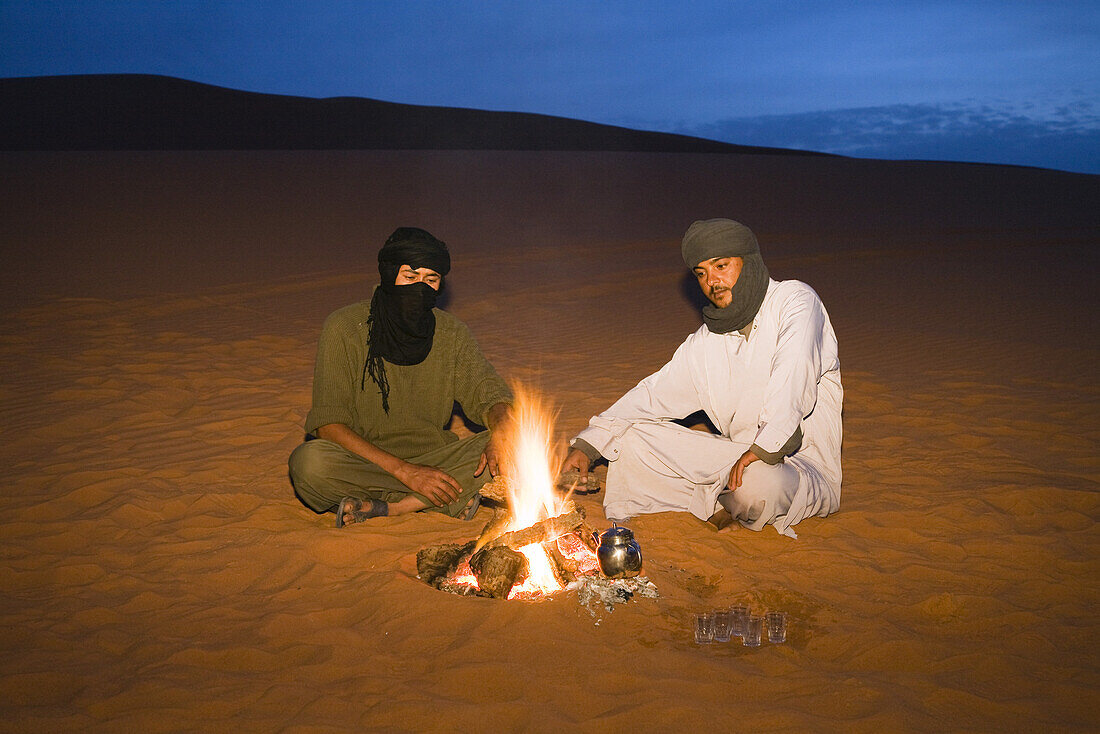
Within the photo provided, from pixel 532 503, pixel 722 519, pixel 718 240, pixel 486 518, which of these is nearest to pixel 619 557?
pixel 532 503

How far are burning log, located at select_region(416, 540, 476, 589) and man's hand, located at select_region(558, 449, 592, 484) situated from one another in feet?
2.45

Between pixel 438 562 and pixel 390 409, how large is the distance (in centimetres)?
120

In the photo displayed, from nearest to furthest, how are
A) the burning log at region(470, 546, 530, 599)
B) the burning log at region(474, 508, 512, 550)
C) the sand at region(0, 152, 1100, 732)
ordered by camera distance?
the sand at region(0, 152, 1100, 732) < the burning log at region(470, 546, 530, 599) < the burning log at region(474, 508, 512, 550)

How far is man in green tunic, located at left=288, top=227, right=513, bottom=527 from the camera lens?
4.76 metres

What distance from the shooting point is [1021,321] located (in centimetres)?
1116

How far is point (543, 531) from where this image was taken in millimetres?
4254

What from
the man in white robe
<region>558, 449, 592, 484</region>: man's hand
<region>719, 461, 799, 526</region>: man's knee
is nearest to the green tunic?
<region>558, 449, 592, 484</region>: man's hand

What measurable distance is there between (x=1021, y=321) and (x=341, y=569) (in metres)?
9.93

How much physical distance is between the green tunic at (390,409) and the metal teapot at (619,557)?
3.86 feet

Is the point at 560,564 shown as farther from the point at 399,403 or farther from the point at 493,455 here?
the point at 399,403

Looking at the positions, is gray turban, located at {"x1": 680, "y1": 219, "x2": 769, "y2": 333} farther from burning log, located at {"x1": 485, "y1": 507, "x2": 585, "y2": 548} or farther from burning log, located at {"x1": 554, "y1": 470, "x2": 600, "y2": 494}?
burning log, located at {"x1": 485, "y1": 507, "x2": 585, "y2": 548}

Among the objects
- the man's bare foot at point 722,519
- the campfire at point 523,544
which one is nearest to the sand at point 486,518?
the man's bare foot at point 722,519

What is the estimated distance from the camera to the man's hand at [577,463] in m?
4.79

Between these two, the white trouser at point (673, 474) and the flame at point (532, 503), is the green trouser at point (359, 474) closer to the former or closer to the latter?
the flame at point (532, 503)
